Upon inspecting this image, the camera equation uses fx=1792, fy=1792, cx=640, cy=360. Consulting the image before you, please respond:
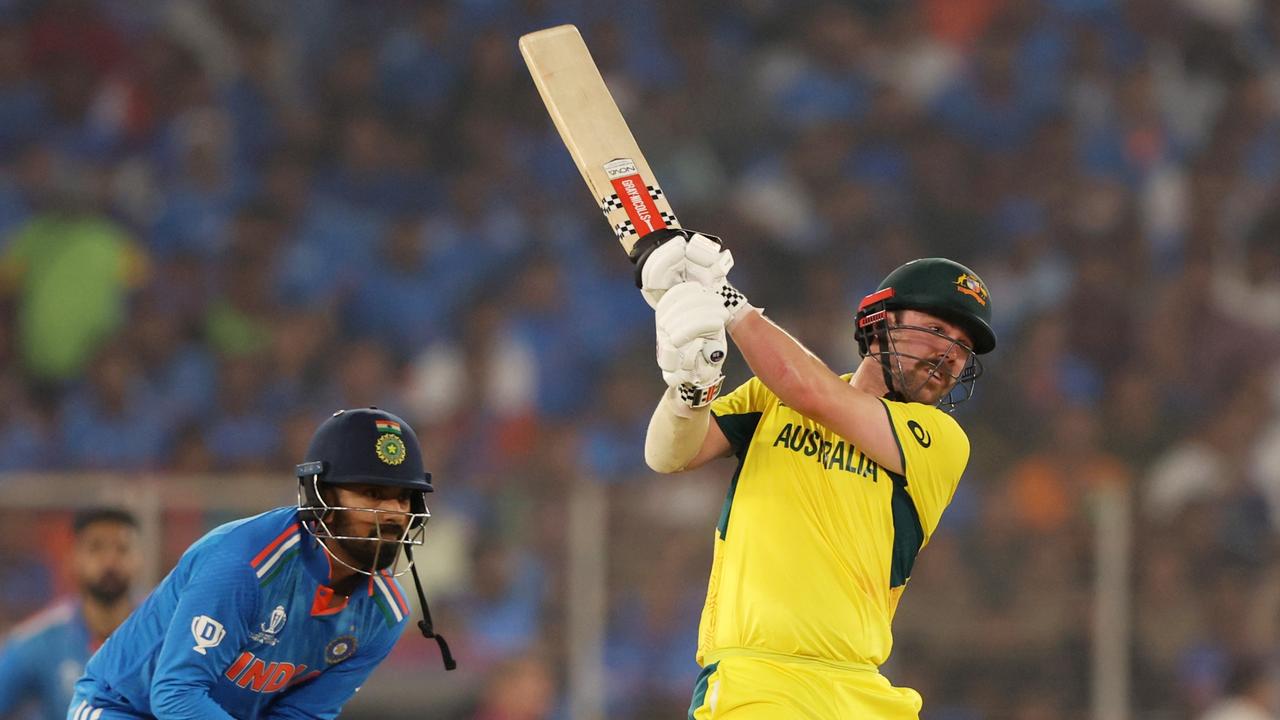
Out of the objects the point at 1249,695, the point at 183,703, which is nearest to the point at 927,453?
the point at 183,703

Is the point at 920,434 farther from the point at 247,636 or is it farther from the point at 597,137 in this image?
the point at 247,636

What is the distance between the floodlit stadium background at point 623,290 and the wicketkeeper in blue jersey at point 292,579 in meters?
3.49

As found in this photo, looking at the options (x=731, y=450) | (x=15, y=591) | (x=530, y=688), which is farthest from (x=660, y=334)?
(x=15, y=591)

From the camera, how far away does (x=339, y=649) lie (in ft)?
15.3

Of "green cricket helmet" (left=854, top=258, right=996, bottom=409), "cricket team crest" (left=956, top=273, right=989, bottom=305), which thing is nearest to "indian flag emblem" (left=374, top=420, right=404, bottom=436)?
"green cricket helmet" (left=854, top=258, right=996, bottom=409)

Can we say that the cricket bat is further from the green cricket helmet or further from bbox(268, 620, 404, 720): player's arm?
bbox(268, 620, 404, 720): player's arm

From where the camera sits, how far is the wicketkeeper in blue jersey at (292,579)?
14.3 feet

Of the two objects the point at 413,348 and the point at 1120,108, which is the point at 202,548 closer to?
the point at 413,348

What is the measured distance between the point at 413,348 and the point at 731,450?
551 cm

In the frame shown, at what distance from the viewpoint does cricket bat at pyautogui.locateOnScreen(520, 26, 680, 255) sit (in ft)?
13.8

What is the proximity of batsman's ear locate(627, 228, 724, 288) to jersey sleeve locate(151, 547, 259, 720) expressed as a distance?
122 centimetres

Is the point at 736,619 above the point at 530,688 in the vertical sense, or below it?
below

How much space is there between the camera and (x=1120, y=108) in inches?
434

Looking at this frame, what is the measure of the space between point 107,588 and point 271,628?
7.51 ft
